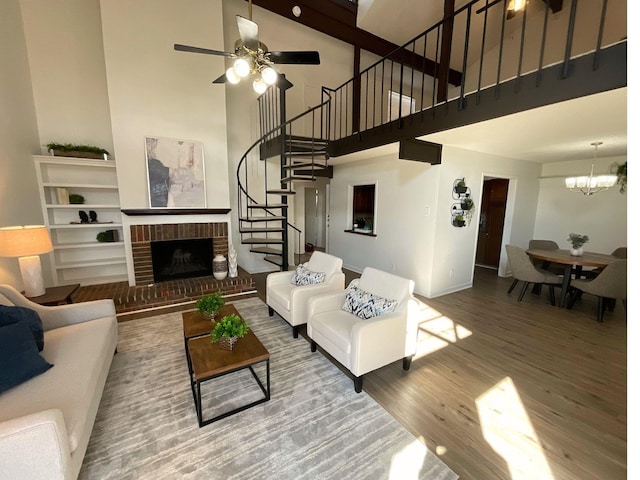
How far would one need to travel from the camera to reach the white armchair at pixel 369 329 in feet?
6.87

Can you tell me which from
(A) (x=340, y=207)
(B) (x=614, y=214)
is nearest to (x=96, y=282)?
(A) (x=340, y=207)

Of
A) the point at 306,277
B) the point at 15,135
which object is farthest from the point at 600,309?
the point at 15,135

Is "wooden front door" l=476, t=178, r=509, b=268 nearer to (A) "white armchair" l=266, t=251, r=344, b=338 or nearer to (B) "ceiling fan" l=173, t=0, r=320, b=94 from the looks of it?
(A) "white armchair" l=266, t=251, r=344, b=338

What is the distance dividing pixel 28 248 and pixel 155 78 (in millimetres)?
2907

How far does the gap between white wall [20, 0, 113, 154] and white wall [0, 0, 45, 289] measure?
113 millimetres

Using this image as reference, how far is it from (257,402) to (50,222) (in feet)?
13.6

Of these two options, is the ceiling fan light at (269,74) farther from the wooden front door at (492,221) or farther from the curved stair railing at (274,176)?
the wooden front door at (492,221)

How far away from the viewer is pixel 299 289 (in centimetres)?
296

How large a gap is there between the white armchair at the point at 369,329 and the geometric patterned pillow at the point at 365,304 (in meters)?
0.04

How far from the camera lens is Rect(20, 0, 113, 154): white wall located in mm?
3607

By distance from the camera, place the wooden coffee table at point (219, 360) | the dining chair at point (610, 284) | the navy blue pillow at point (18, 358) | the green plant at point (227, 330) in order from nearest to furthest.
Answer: the navy blue pillow at point (18, 358) → the wooden coffee table at point (219, 360) → the green plant at point (227, 330) → the dining chair at point (610, 284)

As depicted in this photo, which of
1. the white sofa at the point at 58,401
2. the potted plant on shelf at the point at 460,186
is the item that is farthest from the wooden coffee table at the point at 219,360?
the potted plant on shelf at the point at 460,186

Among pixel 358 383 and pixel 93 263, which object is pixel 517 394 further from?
pixel 93 263

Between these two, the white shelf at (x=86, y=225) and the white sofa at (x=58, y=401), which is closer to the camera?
the white sofa at (x=58, y=401)
